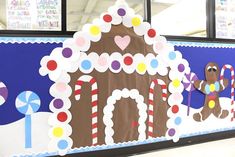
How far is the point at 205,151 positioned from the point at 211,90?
583 millimetres

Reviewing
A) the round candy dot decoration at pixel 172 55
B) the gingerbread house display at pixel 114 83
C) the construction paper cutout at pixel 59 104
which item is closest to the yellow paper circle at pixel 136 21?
the gingerbread house display at pixel 114 83

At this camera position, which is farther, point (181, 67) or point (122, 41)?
point (181, 67)

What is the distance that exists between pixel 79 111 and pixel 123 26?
0.76 meters

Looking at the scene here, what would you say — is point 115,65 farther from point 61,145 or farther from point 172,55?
point 61,145

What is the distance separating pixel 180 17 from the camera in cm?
312

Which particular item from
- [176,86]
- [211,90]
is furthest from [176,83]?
[211,90]

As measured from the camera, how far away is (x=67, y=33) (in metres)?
2.05

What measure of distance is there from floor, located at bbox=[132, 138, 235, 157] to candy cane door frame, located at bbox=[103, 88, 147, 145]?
262mm

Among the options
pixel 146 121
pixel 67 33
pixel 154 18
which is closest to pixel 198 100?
pixel 146 121

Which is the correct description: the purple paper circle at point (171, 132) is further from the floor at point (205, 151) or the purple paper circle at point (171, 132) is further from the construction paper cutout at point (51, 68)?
the construction paper cutout at point (51, 68)

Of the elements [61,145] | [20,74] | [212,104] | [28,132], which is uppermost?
[20,74]

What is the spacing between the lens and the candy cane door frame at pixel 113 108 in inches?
82.8

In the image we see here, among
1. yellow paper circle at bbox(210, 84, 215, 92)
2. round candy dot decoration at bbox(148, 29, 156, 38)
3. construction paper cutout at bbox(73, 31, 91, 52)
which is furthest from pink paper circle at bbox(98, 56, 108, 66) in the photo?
yellow paper circle at bbox(210, 84, 215, 92)

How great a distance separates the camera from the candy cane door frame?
6.90 feet
